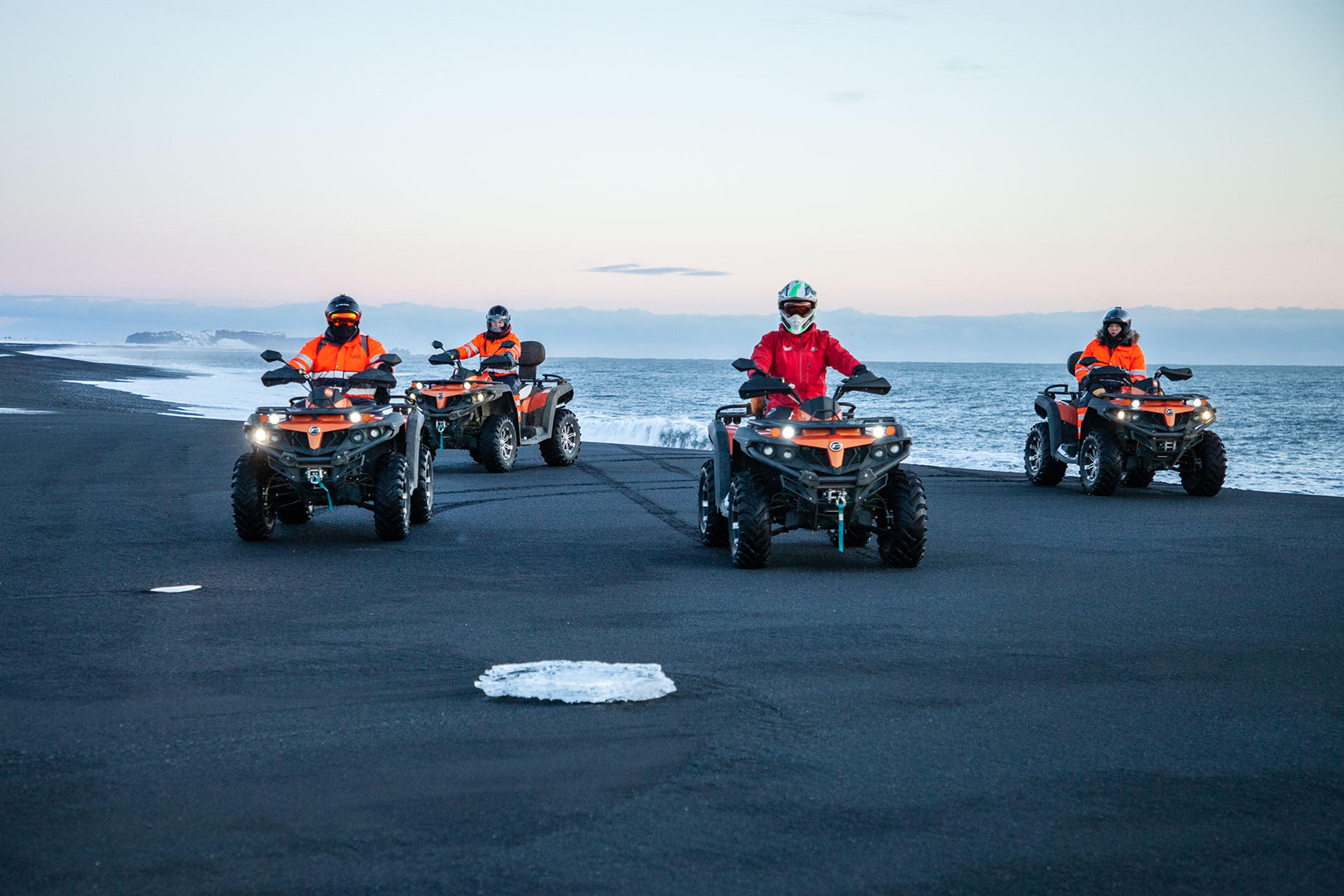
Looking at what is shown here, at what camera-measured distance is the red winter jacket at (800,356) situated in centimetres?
1043

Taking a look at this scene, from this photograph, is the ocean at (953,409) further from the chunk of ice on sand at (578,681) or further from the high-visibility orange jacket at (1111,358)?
the chunk of ice on sand at (578,681)

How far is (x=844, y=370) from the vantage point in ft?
34.2

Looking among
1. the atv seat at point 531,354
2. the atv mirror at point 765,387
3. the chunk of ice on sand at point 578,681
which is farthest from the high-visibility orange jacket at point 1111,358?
the chunk of ice on sand at point 578,681

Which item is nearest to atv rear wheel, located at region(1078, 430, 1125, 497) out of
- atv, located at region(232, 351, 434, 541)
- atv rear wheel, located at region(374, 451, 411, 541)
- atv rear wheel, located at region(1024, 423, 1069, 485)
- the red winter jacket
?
atv rear wheel, located at region(1024, 423, 1069, 485)

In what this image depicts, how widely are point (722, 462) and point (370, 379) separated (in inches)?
131

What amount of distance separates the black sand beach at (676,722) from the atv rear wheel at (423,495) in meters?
1.44

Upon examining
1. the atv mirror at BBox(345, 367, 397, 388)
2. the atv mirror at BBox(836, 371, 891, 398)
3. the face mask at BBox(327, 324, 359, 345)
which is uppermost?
the face mask at BBox(327, 324, 359, 345)

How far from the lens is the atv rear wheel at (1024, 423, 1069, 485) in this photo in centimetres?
1725

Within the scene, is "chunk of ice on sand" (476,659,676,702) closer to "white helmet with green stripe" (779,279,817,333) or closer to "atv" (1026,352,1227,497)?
"white helmet with green stripe" (779,279,817,333)

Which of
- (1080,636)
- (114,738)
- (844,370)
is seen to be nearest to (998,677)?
(1080,636)

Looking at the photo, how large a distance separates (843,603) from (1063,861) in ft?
14.1

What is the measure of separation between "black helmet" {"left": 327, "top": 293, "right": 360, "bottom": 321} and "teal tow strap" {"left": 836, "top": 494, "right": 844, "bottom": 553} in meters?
5.25

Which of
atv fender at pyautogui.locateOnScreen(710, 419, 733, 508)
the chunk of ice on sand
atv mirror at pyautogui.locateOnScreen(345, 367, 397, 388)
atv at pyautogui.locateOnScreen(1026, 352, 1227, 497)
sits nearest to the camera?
the chunk of ice on sand

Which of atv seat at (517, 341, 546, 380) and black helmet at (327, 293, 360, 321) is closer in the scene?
black helmet at (327, 293, 360, 321)
